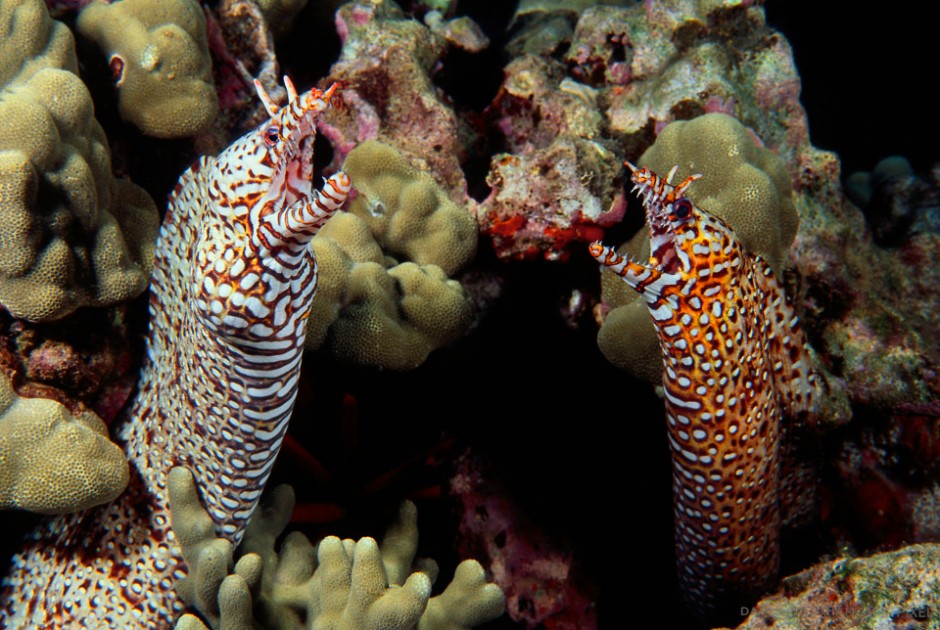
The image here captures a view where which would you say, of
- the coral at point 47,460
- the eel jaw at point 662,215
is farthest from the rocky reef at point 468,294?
the eel jaw at point 662,215

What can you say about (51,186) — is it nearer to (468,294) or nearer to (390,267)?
(390,267)

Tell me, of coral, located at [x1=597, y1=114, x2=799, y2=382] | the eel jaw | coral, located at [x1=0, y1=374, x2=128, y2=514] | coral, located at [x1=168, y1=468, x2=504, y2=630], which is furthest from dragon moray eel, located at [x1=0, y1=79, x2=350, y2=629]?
coral, located at [x1=597, y1=114, x2=799, y2=382]

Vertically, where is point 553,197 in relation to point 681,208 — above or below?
below

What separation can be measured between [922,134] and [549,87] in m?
6.36

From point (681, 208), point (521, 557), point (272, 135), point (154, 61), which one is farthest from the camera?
point (521, 557)

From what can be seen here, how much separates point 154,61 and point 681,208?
8.48 ft

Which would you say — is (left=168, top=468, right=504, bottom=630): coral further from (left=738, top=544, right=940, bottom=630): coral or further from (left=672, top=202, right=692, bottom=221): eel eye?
(left=672, top=202, right=692, bottom=221): eel eye

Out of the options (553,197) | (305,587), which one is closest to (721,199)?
(553,197)

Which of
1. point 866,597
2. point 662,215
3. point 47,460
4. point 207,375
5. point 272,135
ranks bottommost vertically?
Answer: point 47,460

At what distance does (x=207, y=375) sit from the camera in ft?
8.02

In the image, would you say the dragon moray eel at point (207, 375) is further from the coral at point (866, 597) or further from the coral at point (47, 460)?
the coral at point (866, 597)

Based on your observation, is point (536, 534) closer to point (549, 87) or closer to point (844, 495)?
point (844, 495)

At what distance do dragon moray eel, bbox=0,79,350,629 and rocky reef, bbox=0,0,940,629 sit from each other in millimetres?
196

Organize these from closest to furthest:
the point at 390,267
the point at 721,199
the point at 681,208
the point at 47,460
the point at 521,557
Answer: the point at 47,460 < the point at 681,208 < the point at 721,199 < the point at 390,267 < the point at 521,557
